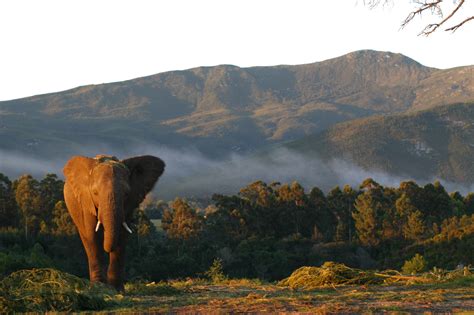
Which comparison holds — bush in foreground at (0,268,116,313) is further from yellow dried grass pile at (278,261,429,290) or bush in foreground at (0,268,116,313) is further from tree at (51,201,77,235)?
tree at (51,201,77,235)

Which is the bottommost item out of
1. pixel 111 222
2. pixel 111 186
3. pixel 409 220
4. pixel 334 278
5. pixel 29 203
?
pixel 409 220

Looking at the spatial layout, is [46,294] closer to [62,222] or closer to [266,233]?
[62,222]

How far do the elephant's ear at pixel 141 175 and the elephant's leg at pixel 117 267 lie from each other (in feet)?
3.42

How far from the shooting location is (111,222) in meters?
16.8

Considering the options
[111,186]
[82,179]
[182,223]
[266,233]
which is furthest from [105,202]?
[266,233]

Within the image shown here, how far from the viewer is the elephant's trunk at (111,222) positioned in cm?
1683

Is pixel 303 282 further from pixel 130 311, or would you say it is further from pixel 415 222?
pixel 415 222

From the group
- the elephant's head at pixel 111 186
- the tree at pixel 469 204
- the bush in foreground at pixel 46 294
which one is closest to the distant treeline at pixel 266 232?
the tree at pixel 469 204

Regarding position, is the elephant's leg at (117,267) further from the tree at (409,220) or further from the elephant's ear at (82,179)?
the tree at (409,220)

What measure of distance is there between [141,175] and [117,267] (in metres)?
2.81

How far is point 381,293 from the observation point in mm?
15219

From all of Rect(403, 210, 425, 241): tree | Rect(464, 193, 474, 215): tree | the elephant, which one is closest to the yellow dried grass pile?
the elephant

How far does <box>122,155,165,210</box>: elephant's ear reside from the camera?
1891cm

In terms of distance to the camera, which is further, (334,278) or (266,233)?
(266,233)
